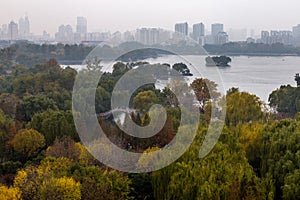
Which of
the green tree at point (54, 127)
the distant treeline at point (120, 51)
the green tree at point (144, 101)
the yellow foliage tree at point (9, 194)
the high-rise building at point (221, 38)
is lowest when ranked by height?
the yellow foliage tree at point (9, 194)

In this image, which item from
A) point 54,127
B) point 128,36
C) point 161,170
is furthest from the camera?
point 128,36

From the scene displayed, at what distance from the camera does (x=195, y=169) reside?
13.9 feet

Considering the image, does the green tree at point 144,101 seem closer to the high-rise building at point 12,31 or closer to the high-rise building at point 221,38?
the high-rise building at point 221,38

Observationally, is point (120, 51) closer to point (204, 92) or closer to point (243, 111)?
point (204, 92)

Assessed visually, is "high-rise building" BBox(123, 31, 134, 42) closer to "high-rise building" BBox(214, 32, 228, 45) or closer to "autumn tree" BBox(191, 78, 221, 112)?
"autumn tree" BBox(191, 78, 221, 112)

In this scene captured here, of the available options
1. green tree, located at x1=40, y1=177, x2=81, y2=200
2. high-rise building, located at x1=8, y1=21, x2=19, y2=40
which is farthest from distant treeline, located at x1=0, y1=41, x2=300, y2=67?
high-rise building, located at x1=8, y1=21, x2=19, y2=40

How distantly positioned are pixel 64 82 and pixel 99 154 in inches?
298

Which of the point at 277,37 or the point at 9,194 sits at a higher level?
the point at 277,37

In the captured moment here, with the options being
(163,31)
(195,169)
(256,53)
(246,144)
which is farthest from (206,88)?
(256,53)

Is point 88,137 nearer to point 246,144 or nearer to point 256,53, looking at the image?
point 246,144

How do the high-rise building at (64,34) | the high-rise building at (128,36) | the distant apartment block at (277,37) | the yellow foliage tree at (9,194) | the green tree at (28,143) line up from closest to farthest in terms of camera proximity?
the yellow foliage tree at (9,194)
the green tree at (28,143)
the high-rise building at (128,36)
the high-rise building at (64,34)
the distant apartment block at (277,37)

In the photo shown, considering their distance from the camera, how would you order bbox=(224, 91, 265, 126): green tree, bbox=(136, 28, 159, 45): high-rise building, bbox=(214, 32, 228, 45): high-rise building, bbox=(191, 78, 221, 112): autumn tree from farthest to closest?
1. bbox=(214, 32, 228, 45): high-rise building
2. bbox=(191, 78, 221, 112): autumn tree
3. bbox=(224, 91, 265, 126): green tree
4. bbox=(136, 28, 159, 45): high-rise building

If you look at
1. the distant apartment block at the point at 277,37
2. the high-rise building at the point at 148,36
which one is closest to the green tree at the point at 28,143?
the high-rise building at the point at 148,36

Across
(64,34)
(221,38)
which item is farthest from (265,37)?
(64,34)
